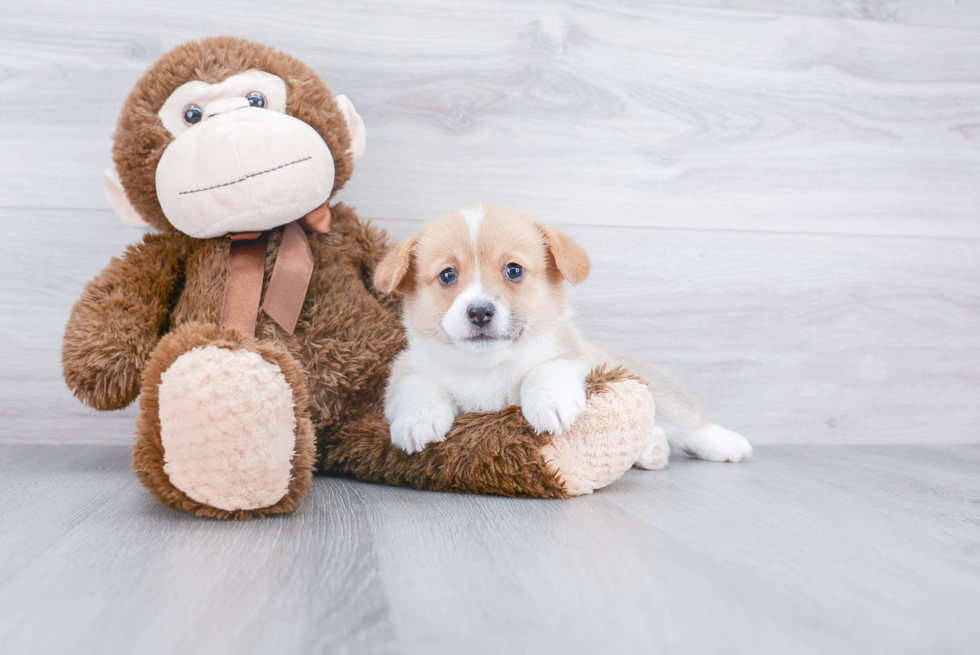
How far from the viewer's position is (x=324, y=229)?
128 cm

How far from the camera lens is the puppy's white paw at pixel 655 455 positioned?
1.35 metres

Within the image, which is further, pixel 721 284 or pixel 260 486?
pixel 721 284

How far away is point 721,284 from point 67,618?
4.86ft

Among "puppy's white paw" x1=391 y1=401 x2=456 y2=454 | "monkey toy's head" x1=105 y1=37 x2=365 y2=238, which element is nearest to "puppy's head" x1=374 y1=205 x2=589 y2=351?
"puppy's white paw" x1=391 y1=401 x2=456 y2=454

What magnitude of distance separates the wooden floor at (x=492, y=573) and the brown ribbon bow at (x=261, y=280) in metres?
0.30

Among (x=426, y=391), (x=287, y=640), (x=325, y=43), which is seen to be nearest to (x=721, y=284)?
(x=426, y=391)

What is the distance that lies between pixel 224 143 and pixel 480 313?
0.49 meters

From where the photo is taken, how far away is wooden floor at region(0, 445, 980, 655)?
0.61 m

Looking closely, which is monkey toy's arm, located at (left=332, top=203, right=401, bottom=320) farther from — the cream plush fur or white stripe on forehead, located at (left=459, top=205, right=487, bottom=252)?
the cream plush fur

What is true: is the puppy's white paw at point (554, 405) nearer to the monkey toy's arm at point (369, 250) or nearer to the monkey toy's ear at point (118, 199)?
the monkey toy's arm at point (369, 250)

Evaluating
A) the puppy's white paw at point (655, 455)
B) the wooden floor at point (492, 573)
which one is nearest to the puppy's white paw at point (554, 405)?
the wooden floor at point (492, 573)

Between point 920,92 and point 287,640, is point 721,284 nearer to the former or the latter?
point 920,92

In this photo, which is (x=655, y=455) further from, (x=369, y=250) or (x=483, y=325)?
(x=369, y=250)

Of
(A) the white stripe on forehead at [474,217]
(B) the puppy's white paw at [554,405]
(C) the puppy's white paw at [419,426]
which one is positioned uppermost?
(A) the white stripe on forehead at [474,217]
